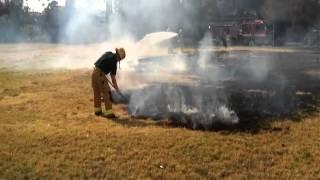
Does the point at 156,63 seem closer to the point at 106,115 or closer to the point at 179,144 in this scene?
the point at 106,115

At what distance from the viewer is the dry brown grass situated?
7.18 m

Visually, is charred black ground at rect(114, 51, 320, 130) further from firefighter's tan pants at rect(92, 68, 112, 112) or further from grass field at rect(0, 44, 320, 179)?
firefighter's tan pants at rect(92, 68, 112, 112)

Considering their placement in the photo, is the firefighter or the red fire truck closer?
the firefighter

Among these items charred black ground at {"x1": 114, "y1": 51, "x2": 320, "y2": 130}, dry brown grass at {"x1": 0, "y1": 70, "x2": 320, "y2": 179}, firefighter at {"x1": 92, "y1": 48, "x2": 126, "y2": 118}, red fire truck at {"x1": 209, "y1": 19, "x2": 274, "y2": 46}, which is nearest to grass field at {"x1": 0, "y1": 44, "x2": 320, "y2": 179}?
dry brown grass at {"x1": 0, "y1": 70, "x2": 320, "y2": 179}

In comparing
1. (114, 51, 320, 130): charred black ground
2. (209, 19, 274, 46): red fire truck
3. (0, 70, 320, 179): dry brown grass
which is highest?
(209, 19, 274, 46): red fire truck

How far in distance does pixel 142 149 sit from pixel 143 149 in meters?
0.02

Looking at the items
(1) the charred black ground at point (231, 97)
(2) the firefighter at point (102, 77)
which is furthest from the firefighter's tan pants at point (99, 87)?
(1) the charred black ground at point (231, 97)

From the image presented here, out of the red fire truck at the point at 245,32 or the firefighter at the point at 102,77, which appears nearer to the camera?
the firefighter at the point at 102,77

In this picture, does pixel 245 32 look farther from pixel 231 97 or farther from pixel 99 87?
pixel 99 87

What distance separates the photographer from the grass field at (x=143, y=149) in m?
7.18

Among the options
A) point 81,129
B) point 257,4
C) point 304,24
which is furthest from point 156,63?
point 257,4

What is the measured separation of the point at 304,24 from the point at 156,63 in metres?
22.9

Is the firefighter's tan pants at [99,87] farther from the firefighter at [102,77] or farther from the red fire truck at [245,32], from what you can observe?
the red fire truck at [245,32]

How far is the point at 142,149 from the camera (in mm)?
8250
